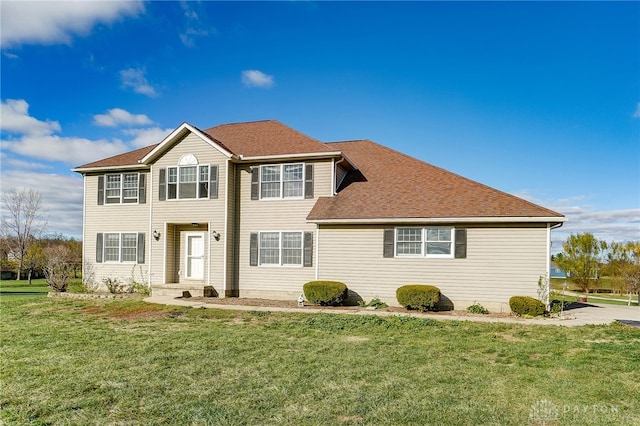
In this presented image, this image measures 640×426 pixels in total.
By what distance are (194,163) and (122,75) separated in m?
4.77

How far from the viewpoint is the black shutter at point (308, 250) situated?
1653 cm

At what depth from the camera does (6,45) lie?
13.7 m

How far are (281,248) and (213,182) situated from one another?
4.04 m

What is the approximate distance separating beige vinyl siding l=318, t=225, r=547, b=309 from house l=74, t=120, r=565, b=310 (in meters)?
0.04

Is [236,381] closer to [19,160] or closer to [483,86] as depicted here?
[483,86]

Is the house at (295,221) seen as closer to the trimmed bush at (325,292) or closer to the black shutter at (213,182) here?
the black shutter at (213,182)

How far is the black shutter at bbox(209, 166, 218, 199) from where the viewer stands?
17469 millimetres

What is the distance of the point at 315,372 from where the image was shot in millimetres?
6863

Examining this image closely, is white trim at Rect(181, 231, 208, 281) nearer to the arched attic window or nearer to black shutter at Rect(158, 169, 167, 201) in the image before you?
the arched attic window

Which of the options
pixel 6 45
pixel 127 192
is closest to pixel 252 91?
pixel 127 192

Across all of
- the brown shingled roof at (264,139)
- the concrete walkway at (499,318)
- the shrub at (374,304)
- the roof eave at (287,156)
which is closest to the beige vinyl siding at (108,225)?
the concrete walkway at (499,318)

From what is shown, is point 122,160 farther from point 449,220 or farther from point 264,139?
point 449,220

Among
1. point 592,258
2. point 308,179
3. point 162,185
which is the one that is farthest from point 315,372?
point 592,258

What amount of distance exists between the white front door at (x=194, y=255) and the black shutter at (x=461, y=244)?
1079 cm
